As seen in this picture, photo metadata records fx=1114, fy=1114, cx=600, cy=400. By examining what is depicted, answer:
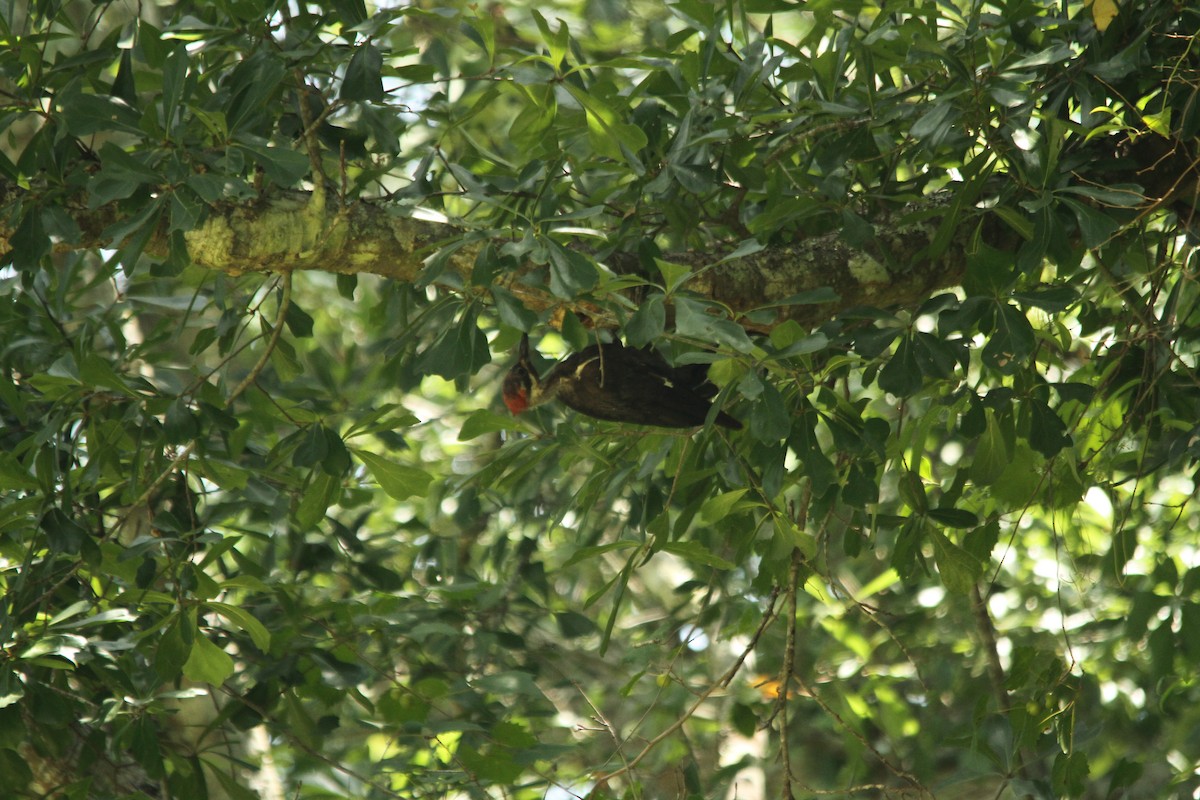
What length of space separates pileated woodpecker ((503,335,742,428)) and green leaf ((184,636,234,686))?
36.6 inches

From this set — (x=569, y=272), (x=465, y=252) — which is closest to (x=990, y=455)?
(x=569, y=272)

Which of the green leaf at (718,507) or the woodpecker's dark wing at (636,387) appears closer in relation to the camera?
the green leaf at (718,507)

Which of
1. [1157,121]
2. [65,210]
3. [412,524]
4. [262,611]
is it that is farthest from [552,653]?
[1157,121]

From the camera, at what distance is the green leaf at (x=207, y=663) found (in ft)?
7.14

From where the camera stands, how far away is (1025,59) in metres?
1.94

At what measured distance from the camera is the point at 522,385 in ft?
9.61

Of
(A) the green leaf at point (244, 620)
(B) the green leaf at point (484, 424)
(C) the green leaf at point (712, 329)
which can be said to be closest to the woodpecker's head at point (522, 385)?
(B) the green leaf at point (484, 424)

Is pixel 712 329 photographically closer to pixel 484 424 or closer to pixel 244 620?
pixel 484 424

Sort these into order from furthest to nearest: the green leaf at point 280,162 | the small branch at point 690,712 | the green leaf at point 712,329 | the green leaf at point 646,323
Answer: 1. the small branch at point 690,712
2. the green leaf at point 280,162
3. the green leaf at point 646,323
4. the green leaf at point 712,329

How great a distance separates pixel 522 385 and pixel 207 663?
1.09m

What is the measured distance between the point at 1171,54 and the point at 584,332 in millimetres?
1236

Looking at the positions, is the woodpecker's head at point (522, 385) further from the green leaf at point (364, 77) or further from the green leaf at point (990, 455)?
the green leaf at point (990, 455)

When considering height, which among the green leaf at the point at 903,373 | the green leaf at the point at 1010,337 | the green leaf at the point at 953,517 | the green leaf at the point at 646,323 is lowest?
the green leaf at the point at 953,517

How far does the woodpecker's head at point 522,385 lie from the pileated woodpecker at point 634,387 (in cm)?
25
